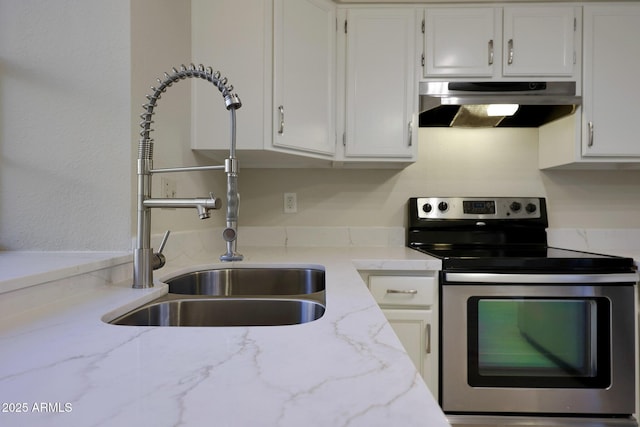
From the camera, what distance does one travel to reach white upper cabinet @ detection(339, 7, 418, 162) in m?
1.78

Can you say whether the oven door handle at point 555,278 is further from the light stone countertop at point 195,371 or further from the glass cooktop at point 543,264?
the light stone countertop at point 195,371

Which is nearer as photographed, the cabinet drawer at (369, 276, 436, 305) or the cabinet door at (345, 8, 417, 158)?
the cabinet drawer at (369, 276, 436, 305)

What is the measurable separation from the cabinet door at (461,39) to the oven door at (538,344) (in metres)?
1.02

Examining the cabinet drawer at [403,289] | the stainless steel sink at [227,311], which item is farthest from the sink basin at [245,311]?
the cabinet drawer at [403,289]

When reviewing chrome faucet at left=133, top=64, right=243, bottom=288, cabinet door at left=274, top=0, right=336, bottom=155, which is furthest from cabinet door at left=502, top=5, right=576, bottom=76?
chrome faucet at left=133, top=64, right=243, bottom=288

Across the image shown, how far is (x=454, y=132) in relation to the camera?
82.7 inches

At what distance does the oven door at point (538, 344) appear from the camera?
1.47 meters

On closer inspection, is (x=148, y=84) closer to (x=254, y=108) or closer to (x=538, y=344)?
(x=254, y=108)

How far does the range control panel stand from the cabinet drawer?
59cm

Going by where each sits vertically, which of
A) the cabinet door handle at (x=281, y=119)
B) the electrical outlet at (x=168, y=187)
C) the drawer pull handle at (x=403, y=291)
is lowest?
the drawer pull handle at (x=403, y=291)

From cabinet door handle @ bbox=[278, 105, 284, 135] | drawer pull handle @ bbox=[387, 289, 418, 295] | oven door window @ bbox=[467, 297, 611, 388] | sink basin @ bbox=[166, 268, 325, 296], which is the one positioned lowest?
oven door window @ bbox=[467, 297, 611, 388]

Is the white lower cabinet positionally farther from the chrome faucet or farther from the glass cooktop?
the chrome faucet

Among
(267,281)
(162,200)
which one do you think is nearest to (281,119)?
(267,281)

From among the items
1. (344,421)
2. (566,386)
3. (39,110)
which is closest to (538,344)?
(566,386)
